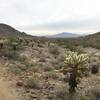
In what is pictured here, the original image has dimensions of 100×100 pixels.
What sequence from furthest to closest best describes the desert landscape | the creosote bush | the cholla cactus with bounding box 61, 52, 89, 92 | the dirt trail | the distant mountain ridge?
1. the distant mountain ridge
2. the creosote bush
3. the cholla cactus with bounding box 61, 52, 89, 92
4. the desert landscape
5. the dirt trail

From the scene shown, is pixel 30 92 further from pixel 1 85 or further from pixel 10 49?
pixel 10 49

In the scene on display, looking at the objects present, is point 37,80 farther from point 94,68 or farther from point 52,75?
point 94,68

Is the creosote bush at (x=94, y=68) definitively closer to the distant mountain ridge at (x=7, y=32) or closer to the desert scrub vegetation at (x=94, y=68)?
the desert scrub vegetation at (x=94, y=68)

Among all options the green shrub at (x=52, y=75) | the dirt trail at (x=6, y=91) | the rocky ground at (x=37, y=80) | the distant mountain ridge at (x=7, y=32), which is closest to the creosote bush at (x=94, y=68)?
the rocky ground at (x=37, y=80)

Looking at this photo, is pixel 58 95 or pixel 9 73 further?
pixel 9 73

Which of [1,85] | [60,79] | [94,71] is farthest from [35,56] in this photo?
[1,85]

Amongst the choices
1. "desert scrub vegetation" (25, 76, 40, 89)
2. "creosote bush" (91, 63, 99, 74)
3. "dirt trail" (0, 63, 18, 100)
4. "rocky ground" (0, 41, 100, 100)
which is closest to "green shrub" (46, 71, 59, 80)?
"rocky ground" (0, 41, 100, 100)

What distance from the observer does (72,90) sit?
1247 centimetres

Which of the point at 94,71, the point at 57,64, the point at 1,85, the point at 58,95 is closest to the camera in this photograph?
the point at 58,95

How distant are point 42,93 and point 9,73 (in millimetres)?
3551

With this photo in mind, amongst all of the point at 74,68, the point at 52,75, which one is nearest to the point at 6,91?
the point at 74,68

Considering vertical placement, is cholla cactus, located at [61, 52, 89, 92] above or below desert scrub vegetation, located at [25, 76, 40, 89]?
above

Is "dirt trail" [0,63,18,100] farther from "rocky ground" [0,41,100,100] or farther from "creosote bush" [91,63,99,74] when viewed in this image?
"creosote bush" [91,63,99,74]

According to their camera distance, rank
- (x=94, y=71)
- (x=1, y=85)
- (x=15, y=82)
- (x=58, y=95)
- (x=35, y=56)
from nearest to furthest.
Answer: (x=58, y=95) < (x=1, y=85) < (x=15, y=82) < (x=94, y=71) < (x=35, y=56)
